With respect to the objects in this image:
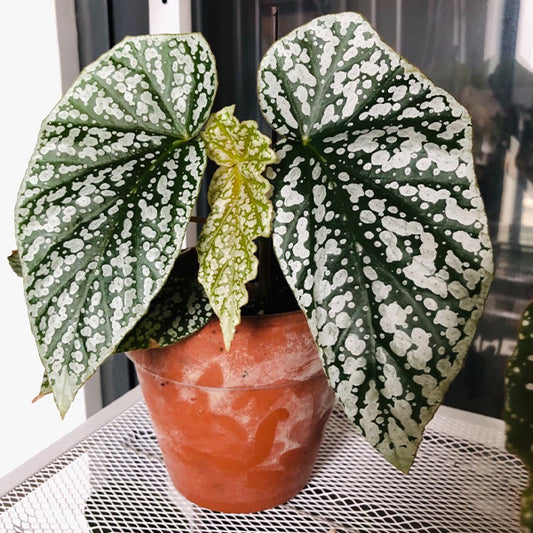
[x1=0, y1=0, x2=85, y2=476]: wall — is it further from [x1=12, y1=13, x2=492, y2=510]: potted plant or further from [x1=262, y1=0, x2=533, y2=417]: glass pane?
[x1=12, y1=13, x2=492, y2=510]: potted plant

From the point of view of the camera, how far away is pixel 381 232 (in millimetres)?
429

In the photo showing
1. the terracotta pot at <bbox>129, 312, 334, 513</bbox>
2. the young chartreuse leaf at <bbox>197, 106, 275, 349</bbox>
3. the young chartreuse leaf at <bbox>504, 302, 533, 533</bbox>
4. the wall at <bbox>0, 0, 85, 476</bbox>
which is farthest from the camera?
the wall at <bbox>0, 0, 85, 476</bbox>

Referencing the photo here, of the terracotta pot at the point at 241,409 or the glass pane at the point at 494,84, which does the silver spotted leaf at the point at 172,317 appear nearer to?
the terracotta pot at the point at 241,409

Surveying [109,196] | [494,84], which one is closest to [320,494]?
[109,196]

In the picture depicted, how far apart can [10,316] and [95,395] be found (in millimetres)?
269

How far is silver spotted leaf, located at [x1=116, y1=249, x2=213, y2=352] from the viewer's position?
53 centimetres

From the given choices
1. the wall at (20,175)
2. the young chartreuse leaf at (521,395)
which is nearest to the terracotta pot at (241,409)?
the young chartreuse leaf at (521,395)

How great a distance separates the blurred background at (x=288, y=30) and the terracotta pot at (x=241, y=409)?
17.8 inches

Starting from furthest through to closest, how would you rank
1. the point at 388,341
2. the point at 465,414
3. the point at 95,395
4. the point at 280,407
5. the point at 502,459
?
1. the point at 95,395
2. the point at 465,414
3. the point at 502,459
4. the point at 280,407
5. the point at 388,341

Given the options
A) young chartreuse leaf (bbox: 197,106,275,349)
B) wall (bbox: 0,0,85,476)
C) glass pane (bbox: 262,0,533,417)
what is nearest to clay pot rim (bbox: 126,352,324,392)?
young chartreuse leaf (bbox: 197,106,275,349)

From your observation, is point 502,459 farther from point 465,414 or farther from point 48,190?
point 48,190

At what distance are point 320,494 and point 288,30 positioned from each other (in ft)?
2.46

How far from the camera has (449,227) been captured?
0.41 m

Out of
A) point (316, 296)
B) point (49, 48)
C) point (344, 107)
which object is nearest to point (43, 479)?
point (316, 296)
